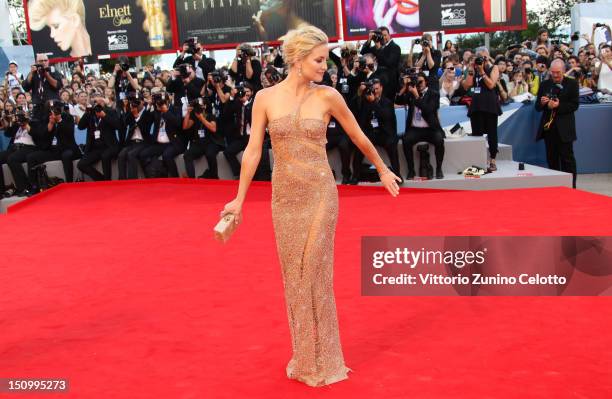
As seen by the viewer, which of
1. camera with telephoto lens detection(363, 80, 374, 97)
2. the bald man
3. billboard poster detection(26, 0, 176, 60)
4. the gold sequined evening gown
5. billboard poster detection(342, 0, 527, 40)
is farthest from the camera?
billboard poster detection(26, 0, 176, 60)

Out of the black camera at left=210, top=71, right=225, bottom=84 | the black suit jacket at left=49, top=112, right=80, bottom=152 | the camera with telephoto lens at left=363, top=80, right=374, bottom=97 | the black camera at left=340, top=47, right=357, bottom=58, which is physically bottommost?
the black suit jacket at left=49, top=112, right=80, bottom=152

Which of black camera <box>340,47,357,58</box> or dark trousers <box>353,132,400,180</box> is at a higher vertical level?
black camera <box>340,47,357,58</box>

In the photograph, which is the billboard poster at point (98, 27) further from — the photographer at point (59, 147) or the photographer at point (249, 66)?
the photographer at point (249, 66)

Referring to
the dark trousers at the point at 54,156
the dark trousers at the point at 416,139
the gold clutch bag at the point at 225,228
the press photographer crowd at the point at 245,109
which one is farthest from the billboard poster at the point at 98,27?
the gold clutch bag at the point at 225,228

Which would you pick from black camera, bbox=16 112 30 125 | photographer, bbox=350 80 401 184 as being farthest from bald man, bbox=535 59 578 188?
black camera, bbox=16 112 30 125

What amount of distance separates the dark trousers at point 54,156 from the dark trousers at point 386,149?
4.02 m

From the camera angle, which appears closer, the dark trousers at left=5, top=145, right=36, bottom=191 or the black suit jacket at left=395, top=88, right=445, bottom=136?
the black suit jacket at left=395, top=88, right=445, bottom=136

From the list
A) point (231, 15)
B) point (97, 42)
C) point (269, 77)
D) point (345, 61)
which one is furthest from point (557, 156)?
point (97, 42)

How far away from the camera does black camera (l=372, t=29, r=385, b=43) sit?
980 centimetres

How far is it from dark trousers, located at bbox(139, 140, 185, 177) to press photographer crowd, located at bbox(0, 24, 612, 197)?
0.04ft

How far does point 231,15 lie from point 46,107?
595cm

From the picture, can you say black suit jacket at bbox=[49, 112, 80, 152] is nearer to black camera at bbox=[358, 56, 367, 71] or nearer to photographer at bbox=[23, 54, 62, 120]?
photographer at bbox=[23, 54, 62, 120]

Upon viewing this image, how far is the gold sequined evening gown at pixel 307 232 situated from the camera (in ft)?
11.0

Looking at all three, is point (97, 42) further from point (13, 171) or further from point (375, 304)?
point (375, 304)
